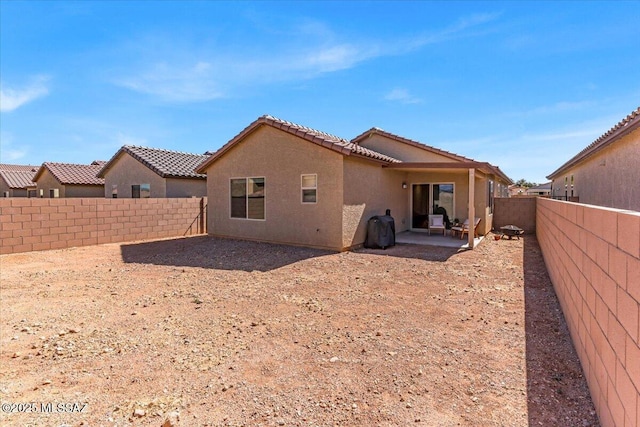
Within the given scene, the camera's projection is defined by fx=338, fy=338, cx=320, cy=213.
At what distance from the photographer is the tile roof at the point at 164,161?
1949cm

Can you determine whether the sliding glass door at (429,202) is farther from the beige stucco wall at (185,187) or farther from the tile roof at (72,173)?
the tile roof at (72,173)

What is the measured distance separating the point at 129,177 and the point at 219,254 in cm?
1400

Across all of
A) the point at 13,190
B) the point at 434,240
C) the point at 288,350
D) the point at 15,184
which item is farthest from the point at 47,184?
the point at 288,350

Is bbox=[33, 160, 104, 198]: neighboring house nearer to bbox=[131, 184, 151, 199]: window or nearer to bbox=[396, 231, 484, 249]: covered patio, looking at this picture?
bbox=[131, 184, 151, 199]: window

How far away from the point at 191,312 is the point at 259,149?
8.27m

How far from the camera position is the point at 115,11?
35.6 ft

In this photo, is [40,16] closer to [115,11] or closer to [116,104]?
[115,11]

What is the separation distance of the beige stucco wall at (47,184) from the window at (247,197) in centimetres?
1844

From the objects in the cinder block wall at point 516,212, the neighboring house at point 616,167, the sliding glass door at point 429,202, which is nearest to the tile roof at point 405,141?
the sliding glass door at point 429,202

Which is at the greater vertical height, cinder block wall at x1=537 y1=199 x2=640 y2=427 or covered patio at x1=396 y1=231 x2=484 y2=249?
cinder block wall at x1=537 y1=199 x2=640 y2=427

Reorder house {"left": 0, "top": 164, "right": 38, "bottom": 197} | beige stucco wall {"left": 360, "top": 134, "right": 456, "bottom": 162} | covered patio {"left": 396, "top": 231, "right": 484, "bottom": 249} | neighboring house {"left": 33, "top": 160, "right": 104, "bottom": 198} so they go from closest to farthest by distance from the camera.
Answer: covered patio {"left": 396, "top": 231, "right": 484, "bottom": 249}, beige stucco wall {"left": 360, "top": 134, "right": 456, "bottom": 162}, neighboring house {"left": 33, "top": 160, "right": 104, "bottom": 198}, house {"left": 0, "top": 164, "right": 38, "bottom": 197}

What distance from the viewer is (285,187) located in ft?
40.0

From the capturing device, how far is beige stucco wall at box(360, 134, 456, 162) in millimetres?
15140

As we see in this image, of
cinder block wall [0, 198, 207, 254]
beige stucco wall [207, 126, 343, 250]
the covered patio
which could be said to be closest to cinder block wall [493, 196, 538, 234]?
the covered patio
